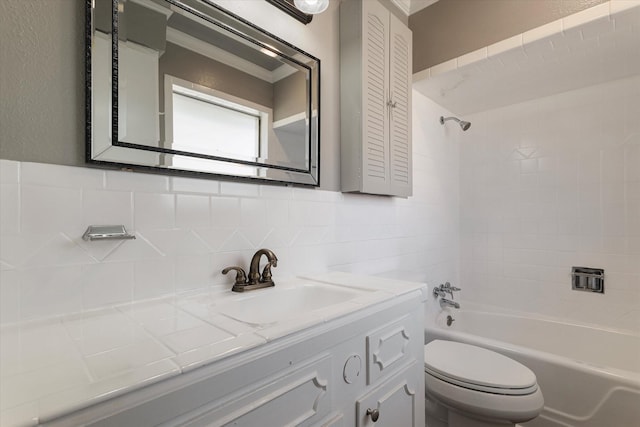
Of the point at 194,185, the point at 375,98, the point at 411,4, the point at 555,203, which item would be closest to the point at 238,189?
the point at 194,185

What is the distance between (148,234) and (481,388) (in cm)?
143

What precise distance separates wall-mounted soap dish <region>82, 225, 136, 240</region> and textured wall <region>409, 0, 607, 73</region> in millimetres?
1994

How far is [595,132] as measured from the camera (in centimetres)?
215

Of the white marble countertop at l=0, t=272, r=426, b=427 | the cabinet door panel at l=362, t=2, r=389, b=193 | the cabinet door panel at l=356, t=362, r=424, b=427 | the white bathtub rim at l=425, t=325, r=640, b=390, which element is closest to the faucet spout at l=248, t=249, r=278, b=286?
the white marble countertop at l=0, t=272, r=426, b=427

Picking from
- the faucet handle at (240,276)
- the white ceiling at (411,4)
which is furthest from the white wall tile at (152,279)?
the white ceiling at (411,4)

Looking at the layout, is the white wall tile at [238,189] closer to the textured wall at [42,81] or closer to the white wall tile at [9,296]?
the textured wall at [42,81]

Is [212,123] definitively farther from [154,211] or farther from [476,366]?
[476,366]

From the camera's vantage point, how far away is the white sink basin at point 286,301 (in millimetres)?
1044

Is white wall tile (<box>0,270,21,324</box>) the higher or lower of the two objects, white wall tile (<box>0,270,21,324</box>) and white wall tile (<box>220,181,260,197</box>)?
the lower

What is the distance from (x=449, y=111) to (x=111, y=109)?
2497 millimetres

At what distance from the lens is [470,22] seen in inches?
72.5

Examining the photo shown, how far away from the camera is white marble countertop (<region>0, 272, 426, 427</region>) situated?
435 millimetres

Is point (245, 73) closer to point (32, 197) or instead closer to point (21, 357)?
point (32, 197)

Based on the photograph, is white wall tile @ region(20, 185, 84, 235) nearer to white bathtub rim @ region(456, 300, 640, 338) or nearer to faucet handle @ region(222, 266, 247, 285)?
faucet handle @ region(222, 266, 247, 285)
